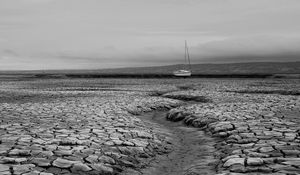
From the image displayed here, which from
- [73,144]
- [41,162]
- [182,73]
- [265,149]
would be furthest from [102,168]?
[182,73]

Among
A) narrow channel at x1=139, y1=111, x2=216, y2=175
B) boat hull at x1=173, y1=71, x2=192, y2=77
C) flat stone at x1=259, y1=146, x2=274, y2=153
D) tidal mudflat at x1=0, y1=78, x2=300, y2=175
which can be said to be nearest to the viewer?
tidal mudflat at x1=0, y1=78, x2=300, y2=175

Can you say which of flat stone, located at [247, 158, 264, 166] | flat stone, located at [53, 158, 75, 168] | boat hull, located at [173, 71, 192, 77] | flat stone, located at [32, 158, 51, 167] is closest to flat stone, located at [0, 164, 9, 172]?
flat stone, located at [32, 158, 51, 167]

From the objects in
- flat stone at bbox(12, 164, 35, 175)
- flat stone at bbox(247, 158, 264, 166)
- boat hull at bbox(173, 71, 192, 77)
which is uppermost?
flat stone at bbox(12, 164, 35, 175)

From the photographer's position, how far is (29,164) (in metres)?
7.32

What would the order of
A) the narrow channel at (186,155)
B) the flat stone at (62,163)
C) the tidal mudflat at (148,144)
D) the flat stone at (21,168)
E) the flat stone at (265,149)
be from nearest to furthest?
1. the flat stone at (21,168)
2. the flat stone at (62,163)
3. the tidal mudflat at (148,144)
4. the narrow channel at (186,155)
5. the flat stone at (265,149)

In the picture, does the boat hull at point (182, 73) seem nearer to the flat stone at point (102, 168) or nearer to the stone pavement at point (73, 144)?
the stone pavement at point (73, 144)

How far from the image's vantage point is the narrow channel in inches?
320

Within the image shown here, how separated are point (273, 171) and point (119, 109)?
11839mm

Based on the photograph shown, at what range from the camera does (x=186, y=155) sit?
9750 millimetres

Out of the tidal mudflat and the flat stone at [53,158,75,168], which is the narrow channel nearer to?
the tidal mudflat

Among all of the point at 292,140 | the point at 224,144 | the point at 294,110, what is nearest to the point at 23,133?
the point at 224,144

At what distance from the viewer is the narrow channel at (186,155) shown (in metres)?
8.14

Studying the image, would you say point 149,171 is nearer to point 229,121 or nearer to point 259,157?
point 259,157

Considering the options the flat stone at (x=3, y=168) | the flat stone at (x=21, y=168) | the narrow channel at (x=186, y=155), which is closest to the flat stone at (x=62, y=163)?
the flat stone at (x=21, y=168)
